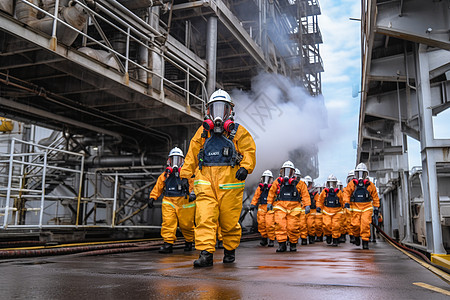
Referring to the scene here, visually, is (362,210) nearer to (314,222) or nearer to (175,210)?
(314,222)

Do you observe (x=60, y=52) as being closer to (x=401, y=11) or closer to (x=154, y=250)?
(x=154, y=250)

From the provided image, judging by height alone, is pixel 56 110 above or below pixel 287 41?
below

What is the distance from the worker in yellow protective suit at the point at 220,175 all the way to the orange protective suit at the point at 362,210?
15.2 ft

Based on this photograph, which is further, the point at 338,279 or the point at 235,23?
the point at 235,23

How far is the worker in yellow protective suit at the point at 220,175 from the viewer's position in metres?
4.36

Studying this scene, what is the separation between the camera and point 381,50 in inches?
330

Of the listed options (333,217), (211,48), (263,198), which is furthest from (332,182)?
(211,48)

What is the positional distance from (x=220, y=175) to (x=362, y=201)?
5.24 meters

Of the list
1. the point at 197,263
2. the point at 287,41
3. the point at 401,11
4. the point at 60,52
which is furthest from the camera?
the point at 287,41

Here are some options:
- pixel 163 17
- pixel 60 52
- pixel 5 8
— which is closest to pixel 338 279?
pixel 60 52

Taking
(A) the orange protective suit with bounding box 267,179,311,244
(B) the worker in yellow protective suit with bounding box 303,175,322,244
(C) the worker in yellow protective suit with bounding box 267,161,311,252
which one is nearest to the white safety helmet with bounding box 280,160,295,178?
(C) the worker in yellow protective suit with bounding box 267,161,311,252

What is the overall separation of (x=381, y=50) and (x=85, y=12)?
6102 mm

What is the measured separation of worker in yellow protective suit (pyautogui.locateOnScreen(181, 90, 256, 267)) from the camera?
4359 mm

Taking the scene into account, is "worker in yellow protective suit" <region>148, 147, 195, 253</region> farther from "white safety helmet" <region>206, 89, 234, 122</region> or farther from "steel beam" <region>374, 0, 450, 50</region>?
"steel beam" <region>374, 0, 450, 50</region>
